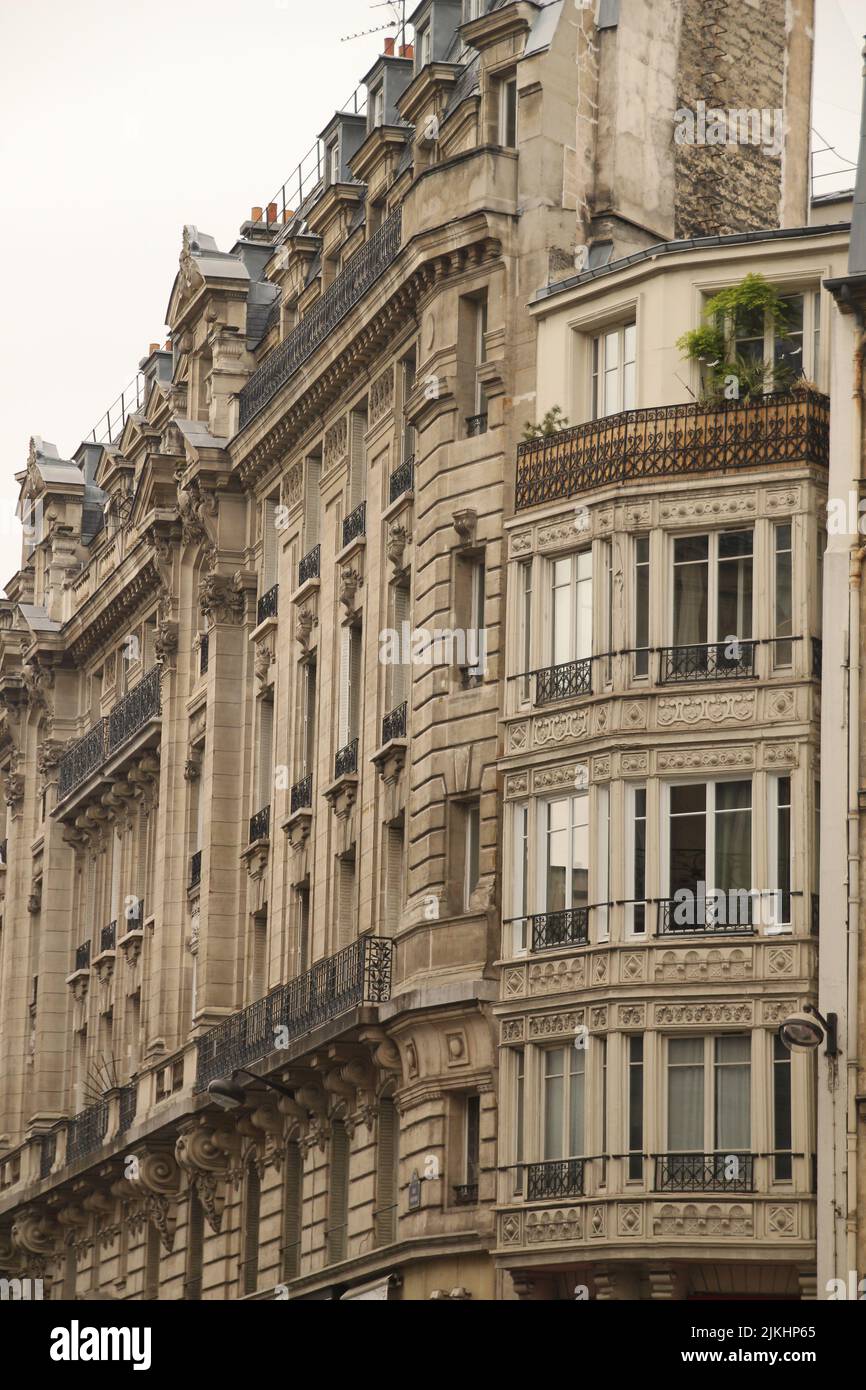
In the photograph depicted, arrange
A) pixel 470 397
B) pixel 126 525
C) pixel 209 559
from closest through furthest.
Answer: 1. pixel 470 397
2. pixel 209 559
3. pixel 126 525

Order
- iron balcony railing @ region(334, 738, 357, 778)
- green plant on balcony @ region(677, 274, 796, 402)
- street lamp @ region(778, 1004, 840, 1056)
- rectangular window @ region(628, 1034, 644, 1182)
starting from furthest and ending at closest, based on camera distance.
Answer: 1. iron balcony railing @ region(334, 738, 357, 778)
2. green plant on balcony @ region(677, 274, 796, 402)
3. rectangular window @ region(628, 1034, 644, 1182)
4. street lamp @ region(778, 1004, 840, 1056)

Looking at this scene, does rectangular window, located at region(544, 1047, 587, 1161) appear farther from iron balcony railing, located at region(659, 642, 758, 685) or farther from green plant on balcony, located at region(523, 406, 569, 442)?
green plant on balcony, located at region(523, 406, 569, 442)

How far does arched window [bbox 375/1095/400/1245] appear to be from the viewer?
50250mm

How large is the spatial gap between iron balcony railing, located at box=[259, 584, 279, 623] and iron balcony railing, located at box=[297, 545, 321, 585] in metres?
1.56

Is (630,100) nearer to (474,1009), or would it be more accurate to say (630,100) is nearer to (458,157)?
(458,157)

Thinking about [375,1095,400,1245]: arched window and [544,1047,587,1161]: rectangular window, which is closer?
[544,1047,587,1161]: rectangular window

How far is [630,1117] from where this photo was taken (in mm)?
44344

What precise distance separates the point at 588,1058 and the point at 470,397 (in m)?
11.5

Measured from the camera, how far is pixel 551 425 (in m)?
48.8

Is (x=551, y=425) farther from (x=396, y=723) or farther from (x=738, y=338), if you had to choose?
(x=396, y=723)

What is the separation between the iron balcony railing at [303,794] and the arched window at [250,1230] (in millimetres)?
6389

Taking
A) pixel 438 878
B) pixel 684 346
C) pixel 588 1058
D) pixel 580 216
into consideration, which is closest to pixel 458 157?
pixel 580 216

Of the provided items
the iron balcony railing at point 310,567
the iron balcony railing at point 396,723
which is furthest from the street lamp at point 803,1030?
the iron balcony railing at point 310,567

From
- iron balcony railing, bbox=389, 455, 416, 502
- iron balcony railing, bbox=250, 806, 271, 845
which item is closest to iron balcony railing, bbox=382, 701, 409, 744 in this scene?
iron balcony railing, bbox=389, 455, 416, 502
